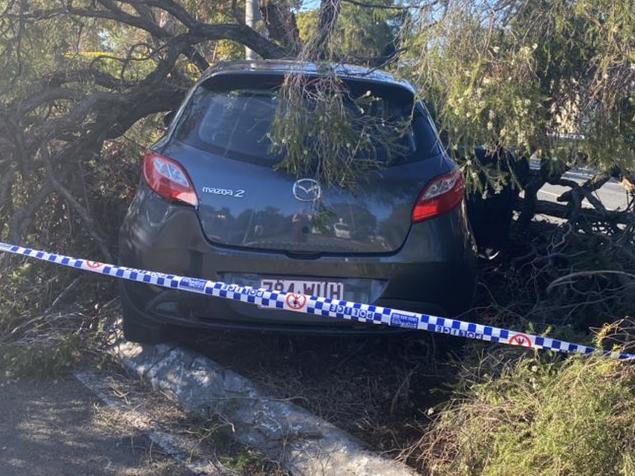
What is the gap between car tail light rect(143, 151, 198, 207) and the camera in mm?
4277

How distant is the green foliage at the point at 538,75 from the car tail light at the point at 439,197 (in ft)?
Result: 1.67

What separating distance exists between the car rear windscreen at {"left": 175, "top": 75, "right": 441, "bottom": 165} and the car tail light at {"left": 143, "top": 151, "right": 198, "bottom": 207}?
17cm

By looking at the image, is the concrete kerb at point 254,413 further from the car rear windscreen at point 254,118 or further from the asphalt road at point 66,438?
the car rear windscreen at point 254,118

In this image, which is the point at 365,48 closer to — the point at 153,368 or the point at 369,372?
the point at 369,372

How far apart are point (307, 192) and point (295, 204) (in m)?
0.08

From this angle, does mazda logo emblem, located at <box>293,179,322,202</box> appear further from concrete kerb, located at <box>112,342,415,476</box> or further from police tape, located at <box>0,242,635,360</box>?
concrete kerb, located at <box>112,342,415,476</box>

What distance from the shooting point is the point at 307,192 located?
4176mm

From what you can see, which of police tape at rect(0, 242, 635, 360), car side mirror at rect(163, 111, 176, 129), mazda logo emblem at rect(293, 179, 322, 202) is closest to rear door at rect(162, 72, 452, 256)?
mazda logo emblem at rect(293, 179, 322, 202)

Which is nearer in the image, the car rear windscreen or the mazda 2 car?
the mazda 2 car

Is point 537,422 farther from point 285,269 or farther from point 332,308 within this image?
point 285,269

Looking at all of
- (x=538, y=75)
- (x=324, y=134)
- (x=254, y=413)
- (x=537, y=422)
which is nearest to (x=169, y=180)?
(x=324, y=134)

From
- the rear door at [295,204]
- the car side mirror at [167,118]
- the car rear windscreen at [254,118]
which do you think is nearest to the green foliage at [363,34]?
the car rear windscreen at [254,118]

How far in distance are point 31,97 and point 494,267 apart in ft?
10.4

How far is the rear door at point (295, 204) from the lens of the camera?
4172 mm
